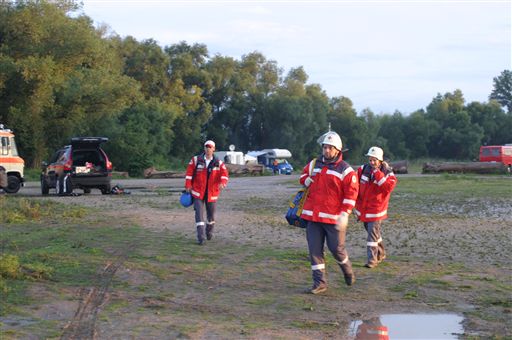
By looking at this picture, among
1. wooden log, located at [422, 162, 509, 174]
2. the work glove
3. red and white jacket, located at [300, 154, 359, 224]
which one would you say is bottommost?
wooden log, located at [422, 162, 509, 174]

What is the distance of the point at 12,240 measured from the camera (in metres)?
13.4

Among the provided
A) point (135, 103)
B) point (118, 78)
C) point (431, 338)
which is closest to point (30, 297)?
point (431, 338)

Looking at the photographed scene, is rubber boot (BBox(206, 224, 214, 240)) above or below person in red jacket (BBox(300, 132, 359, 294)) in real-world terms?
below

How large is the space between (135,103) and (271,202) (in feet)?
135

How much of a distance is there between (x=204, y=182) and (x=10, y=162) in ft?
56.6

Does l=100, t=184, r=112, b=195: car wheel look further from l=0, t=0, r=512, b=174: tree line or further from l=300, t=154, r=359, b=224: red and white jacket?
l=300, t=154, r=359, b=224: red and white jacket

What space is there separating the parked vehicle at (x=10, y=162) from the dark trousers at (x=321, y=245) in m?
21.1

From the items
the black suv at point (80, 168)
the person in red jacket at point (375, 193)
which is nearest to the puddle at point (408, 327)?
the person in red jacket at point (375, 193)

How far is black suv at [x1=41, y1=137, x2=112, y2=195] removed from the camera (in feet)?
87.0

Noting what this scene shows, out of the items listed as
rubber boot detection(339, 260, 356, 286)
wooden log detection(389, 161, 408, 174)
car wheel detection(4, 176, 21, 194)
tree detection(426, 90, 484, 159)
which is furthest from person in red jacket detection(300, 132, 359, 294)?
tree detection(426, 90, 484, 159)

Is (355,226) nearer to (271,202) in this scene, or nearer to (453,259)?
(453,259)

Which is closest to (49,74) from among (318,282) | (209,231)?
(209,231)

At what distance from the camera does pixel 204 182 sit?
1351cm

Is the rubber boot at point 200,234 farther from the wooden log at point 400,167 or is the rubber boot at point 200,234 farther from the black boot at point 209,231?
the wooden log at point 400,167
